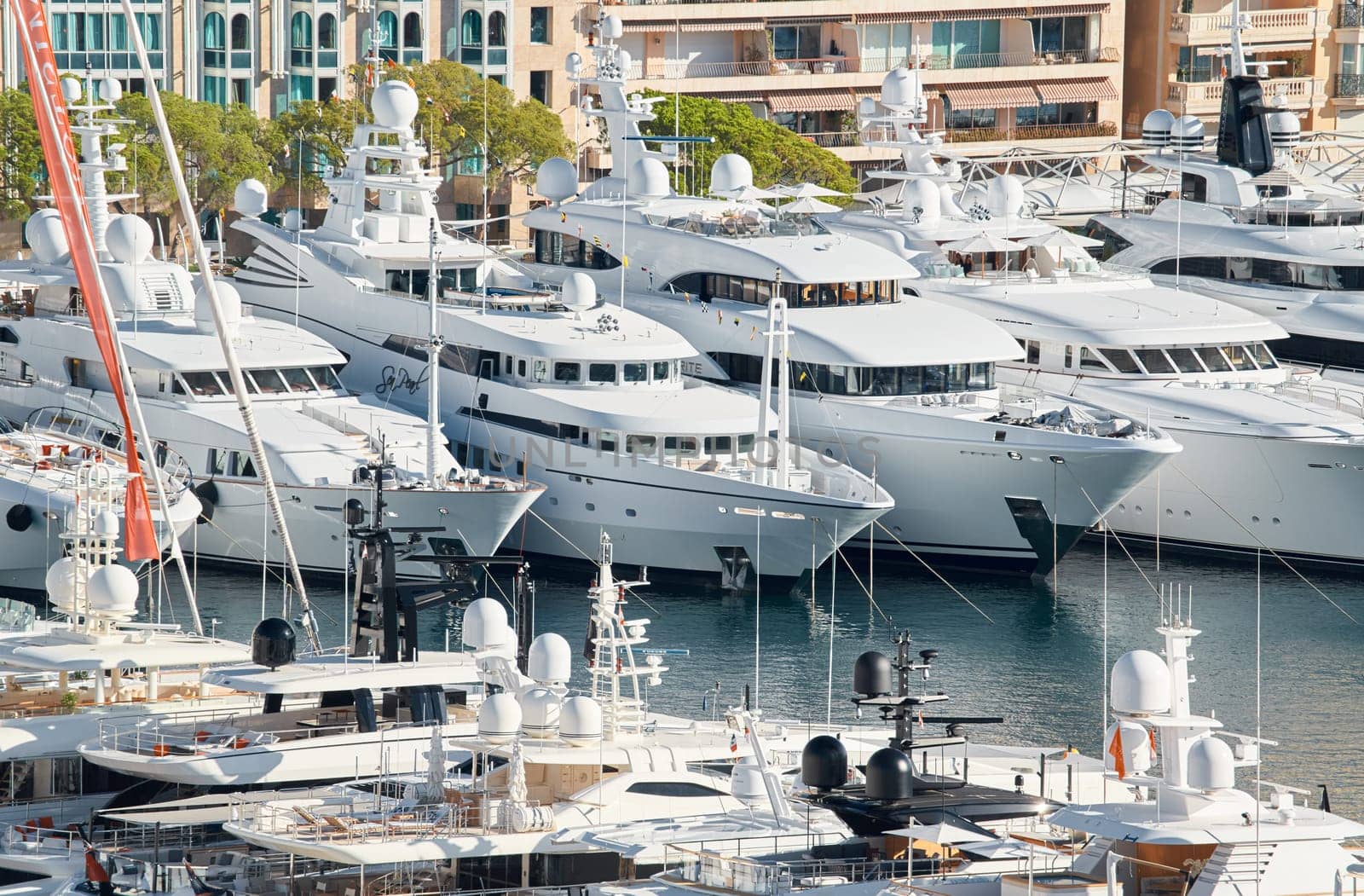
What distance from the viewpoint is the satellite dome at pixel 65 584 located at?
32656 millimetres

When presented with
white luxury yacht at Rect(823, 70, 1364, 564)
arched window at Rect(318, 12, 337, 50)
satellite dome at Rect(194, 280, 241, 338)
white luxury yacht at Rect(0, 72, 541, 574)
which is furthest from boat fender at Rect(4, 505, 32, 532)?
arched window at Rect(318, 12, 337, 50)

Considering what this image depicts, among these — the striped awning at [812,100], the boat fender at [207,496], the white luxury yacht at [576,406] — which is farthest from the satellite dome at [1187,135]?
the boat fender at [207,496]

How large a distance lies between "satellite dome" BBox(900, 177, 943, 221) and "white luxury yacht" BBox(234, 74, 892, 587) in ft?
32.2

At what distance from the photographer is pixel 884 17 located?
266 ft

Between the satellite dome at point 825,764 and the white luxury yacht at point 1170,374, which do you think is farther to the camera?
the white luxury yacht at point 1170,374

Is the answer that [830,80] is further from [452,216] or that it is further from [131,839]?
[131,839]

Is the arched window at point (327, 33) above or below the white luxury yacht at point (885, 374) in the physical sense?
above

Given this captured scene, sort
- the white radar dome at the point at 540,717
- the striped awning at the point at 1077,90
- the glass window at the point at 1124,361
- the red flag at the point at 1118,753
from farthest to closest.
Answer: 1. the striped awning at the point at 1077,90
2. the glass window at the point at 1124,361
3. the white radar dome at the point at 540,717
4. the red flag at the point at 1118,753

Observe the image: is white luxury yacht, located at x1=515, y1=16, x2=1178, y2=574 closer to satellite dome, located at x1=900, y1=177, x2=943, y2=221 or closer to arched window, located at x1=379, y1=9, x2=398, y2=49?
satellite dome, located at x1=900, y1=177, x2=943, y2=221

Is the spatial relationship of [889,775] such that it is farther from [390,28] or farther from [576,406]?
[390,28]

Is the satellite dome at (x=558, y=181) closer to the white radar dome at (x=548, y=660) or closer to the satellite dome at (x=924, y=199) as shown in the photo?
the satellite dome at (x=924, y=199)

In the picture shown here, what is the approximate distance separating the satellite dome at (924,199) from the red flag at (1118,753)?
2967 cm

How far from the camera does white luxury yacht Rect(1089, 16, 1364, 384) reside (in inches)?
2154


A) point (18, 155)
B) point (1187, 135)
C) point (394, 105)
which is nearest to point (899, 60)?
point (1187, 135)
